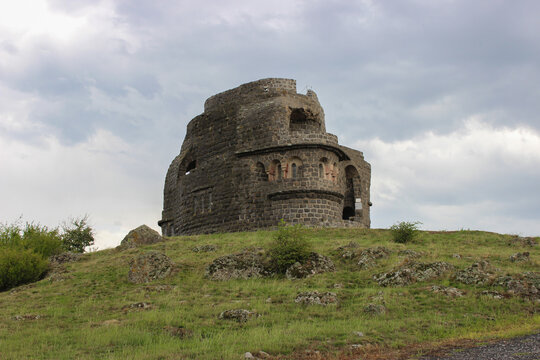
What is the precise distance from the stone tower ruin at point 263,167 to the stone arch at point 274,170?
6 cm

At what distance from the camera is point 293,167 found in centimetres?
3303

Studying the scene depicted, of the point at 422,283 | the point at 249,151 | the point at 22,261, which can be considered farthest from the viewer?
the point at 249,151

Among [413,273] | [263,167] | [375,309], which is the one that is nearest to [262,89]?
[263,167]

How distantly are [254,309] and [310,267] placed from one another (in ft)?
17.6

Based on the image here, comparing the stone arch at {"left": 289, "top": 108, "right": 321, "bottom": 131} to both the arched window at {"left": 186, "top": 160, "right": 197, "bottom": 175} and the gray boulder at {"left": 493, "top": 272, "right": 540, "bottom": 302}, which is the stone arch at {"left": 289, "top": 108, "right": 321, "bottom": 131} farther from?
the gray boulder at {"left": 493, "top": 272, "right": 540, "bottom": 302}

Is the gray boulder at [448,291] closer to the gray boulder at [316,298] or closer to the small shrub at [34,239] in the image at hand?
the gray boulder at [316,298]

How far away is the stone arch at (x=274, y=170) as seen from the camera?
33.4m

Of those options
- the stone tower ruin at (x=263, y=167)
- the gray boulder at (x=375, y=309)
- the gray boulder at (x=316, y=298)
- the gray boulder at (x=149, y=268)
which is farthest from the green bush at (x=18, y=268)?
the gray boulder at (x=375, y=309)

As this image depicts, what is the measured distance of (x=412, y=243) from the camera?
83.6 feet

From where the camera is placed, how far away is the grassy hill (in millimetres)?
11852

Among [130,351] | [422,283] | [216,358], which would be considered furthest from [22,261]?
[422,283]

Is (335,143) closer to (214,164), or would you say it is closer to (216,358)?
(214,164)

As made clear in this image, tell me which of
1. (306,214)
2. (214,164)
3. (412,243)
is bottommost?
(412,243)

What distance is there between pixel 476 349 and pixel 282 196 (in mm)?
21907
